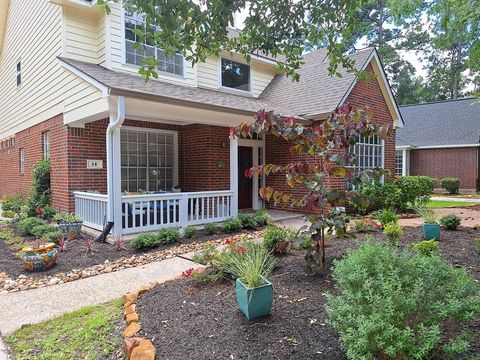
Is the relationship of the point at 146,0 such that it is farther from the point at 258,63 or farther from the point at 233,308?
the point at 258,63

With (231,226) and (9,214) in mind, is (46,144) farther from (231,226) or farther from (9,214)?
(231,226)

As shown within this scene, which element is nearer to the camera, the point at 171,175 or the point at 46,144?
the point at 46,144

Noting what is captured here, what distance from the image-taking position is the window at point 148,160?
9.66 meters

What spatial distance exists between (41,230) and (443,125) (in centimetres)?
2447

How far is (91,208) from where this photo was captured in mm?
7805

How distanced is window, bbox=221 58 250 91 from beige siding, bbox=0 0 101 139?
5124 mm

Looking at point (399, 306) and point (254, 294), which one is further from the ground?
point (399, 306)

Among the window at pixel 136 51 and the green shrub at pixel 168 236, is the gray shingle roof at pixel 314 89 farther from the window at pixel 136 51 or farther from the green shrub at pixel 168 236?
the green shrub at pixel 168 236

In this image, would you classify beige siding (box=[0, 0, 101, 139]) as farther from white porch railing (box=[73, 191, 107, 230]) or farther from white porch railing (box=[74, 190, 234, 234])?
white porch railing (box=[74, 190, 234, 234])

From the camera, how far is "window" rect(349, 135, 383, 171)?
11.3m

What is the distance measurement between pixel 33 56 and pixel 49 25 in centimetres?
195

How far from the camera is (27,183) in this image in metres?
11.7

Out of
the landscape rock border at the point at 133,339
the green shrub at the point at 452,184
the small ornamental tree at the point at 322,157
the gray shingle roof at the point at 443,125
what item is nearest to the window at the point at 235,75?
the small ornamental tree at the point at 322,157

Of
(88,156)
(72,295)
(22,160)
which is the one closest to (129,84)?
(88,156)
